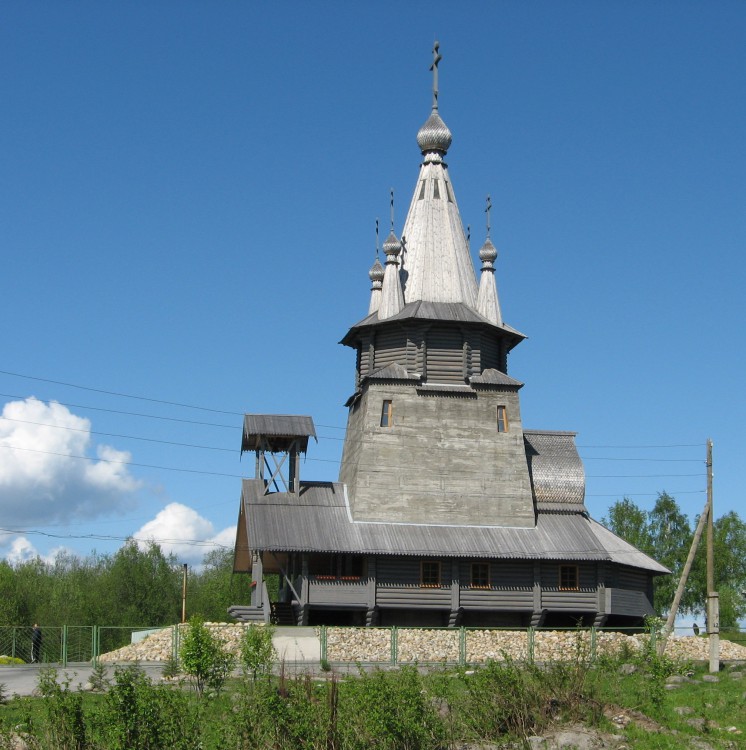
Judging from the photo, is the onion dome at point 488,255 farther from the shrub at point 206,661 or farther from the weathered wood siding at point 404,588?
the shrub at point 206,661

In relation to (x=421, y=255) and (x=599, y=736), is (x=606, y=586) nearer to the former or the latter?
(x=421, y=255)

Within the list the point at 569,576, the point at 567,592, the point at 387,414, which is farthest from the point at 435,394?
the point at 567,592

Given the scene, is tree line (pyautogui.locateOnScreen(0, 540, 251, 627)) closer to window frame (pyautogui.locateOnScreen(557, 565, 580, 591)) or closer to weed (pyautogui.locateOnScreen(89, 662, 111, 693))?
window frame (pyautogui.locateOnScreen(557, 565, 580, 591))

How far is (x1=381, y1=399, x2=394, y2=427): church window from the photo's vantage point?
118ft

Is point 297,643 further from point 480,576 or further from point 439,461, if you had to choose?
point 439,461

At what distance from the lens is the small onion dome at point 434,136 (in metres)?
40.2

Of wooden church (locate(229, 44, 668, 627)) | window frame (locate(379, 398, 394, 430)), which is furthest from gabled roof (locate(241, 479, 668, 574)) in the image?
window frame (locate(379, 398, 394, 430))

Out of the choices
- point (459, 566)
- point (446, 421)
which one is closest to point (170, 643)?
point (459, 566)

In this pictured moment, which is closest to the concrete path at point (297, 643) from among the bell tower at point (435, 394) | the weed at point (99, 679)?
the bell tower at point (435, 394)

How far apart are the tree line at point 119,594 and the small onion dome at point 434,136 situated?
23.8 m

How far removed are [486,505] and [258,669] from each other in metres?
17.3

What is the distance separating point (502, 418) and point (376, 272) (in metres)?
6.99

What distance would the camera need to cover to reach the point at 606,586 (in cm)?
3528

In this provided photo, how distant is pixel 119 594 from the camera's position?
198 feet
